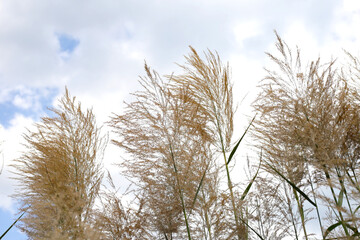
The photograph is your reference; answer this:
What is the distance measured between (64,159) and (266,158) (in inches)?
104

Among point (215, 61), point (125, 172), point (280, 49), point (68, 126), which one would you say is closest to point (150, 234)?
point (125, 172)

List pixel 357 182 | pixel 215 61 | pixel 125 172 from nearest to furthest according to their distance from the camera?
pixel 357 182 → pixel 125 172 → pixel 215 61

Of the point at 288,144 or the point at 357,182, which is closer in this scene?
the point at 357,182

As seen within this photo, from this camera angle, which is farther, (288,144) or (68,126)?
(68,126)

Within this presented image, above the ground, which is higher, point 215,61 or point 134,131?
point 215,61

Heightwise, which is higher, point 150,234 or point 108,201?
point 108,201

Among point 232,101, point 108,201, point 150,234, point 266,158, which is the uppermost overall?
point 232,101

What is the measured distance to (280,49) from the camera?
13.9 ft

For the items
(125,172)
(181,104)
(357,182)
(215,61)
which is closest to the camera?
(357,182)

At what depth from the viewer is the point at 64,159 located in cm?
457

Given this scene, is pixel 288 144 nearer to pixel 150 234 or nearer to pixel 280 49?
pixel 280 49

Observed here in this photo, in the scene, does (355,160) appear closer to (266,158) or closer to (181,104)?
(266,158)

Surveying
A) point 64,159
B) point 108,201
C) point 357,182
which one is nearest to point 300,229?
point 357,182

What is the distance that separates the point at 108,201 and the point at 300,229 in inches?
97.0
